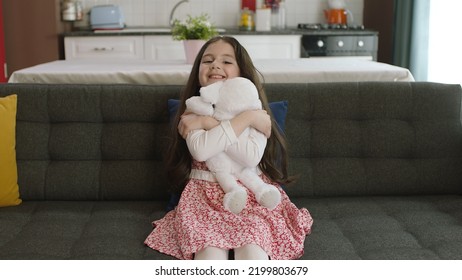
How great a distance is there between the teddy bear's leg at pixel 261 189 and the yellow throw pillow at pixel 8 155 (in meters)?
0.85

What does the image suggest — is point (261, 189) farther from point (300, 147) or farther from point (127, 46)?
point (127, 46)

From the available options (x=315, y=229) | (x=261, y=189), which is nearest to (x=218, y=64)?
(x=261, y=189)

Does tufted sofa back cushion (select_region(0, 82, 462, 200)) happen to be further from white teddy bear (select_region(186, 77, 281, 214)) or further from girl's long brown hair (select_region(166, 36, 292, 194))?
white teddy bear (select_region(186, 77, 281, 214))

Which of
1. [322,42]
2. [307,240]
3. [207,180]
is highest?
[322,42]

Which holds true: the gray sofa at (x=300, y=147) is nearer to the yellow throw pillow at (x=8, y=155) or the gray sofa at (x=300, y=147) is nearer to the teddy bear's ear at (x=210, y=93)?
the yellow throw pillow at (x=8, y=155)

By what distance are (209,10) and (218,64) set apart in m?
3.35

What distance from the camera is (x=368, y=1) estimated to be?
17.7 ft

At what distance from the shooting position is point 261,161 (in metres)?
2.21

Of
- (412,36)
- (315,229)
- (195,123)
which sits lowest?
(315,229)

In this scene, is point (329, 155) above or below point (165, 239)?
above

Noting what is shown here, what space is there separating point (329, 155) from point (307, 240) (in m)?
0.53

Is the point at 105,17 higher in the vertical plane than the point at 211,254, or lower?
higher
